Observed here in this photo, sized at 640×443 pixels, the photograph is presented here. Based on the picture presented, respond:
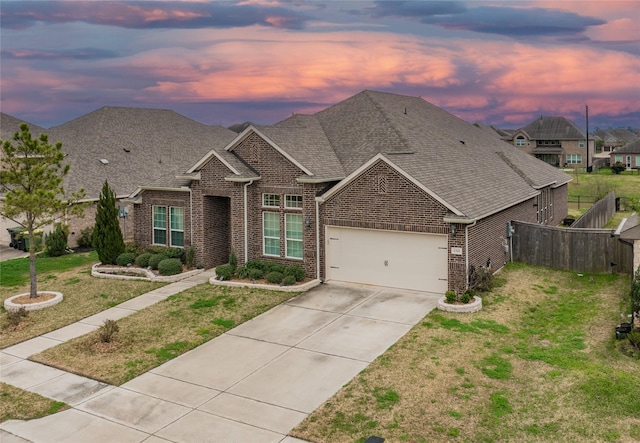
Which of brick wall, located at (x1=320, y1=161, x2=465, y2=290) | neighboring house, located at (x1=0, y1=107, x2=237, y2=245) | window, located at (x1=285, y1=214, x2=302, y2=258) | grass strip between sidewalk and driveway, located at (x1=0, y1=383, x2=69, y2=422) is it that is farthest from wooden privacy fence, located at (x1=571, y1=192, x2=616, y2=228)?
grass strip between sidewalk and driveway, located at (x1=0, y1=383, x2=69, y2=422)

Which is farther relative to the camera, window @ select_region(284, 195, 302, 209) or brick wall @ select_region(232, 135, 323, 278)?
window @ select_region(284, 195, 302, 209)

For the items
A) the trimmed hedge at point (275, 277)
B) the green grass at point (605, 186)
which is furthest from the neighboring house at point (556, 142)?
the trimmed hedge at point (275, 277)

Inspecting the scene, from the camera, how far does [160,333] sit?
15.2m

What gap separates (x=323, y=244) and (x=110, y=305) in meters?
7.52

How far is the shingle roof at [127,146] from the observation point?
106ft

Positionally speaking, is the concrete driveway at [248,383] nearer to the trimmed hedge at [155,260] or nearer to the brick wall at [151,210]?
the trimmed hedge at [155,260]

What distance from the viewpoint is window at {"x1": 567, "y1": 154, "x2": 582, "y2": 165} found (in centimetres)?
7969

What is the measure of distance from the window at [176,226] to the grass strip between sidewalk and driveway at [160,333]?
195 inches

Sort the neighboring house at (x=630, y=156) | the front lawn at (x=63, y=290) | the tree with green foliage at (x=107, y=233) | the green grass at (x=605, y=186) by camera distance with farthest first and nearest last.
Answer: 1. the neighboring house at (x=630, y=156)
2. the green grass at (x=605, y=186)
3. the tree with green foliage at (x=107, y=233)
4. the front lawn at (x=63, y=290)

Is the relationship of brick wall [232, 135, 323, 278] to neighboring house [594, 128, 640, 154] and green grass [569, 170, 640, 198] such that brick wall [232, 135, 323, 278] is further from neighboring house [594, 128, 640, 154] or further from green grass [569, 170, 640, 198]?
neighboring house [594, 128, 640, 154]

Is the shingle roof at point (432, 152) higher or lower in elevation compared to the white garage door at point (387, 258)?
higher

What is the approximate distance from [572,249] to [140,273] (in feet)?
54.8

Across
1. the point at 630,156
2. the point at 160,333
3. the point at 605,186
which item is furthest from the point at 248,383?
the point at 630,156

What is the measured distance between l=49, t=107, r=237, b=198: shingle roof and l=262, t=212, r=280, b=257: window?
11566mm
